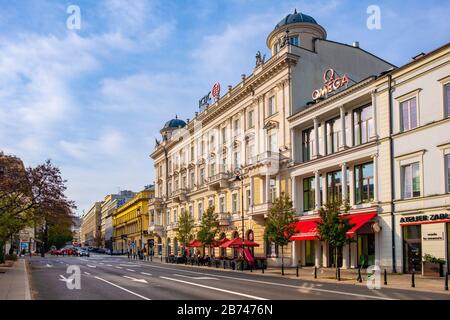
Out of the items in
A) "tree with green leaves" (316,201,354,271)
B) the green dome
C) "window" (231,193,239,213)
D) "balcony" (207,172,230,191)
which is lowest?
"tree with green leaves" (316,201,354,271)

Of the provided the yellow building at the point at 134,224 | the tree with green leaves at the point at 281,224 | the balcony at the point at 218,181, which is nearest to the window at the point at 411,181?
the tree with green leaves at the point at 281,224

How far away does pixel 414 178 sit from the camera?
3366 centimetres

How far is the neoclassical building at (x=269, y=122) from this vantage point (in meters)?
47.5

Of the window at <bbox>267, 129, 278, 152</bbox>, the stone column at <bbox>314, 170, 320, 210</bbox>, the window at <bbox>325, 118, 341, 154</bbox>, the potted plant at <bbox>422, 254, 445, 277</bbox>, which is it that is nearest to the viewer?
the potted plant at <bbox>422, 254, 445, 277</bbox>

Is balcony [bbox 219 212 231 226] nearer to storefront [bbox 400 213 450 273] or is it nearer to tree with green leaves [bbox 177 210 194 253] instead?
tree with green leaves [bbox 177 210 194 253]

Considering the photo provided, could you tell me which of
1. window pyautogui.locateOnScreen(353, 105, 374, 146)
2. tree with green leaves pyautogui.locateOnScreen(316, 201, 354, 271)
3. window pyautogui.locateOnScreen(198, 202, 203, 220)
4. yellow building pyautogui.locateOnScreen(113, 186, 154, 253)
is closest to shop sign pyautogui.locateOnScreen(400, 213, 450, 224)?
tree with green leaves pyautogui.locateOnScreen(316, 201, 354, 271)

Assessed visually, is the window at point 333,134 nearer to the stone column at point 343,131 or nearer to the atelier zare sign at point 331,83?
the stone column at point 343,131

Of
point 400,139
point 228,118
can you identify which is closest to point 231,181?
point 228,118

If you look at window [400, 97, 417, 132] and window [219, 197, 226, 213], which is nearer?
window [400, 97, 417, 132]

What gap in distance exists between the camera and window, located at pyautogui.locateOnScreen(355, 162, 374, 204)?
1507 inches

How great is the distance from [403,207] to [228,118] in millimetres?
29883

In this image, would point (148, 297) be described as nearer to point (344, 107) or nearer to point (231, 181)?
point (344, 107)

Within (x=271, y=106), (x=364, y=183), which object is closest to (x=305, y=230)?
(x=364, y=183)

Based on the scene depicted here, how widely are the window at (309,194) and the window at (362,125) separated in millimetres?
6749
